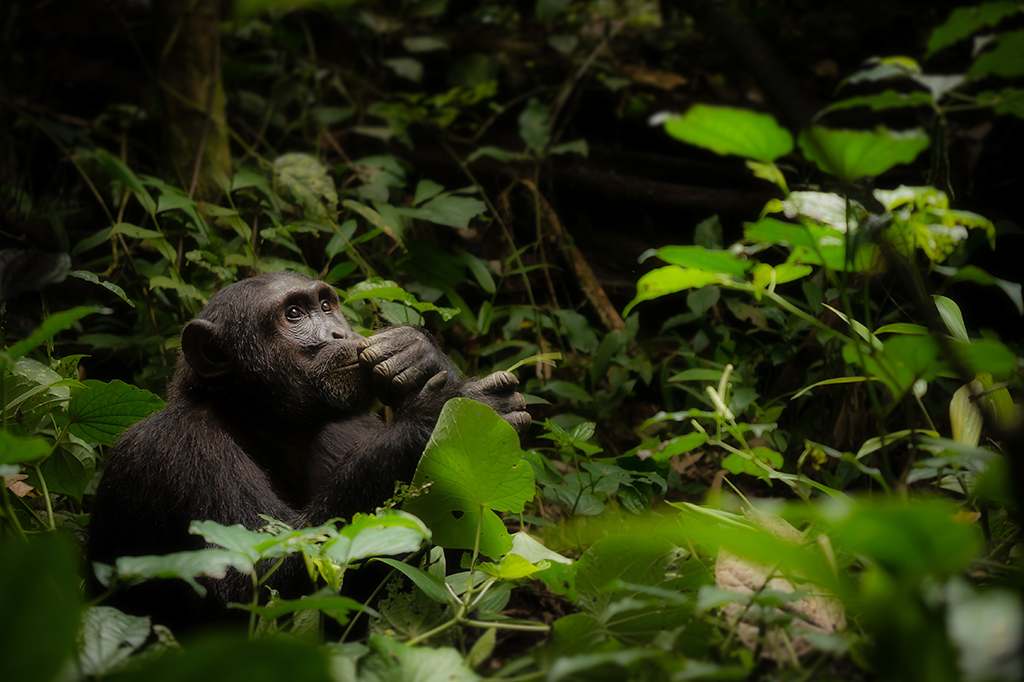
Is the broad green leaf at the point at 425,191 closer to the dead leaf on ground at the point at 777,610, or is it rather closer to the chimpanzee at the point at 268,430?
the chimpanzee at the point at 268,430

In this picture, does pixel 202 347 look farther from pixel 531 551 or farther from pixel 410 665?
pixel 410 665

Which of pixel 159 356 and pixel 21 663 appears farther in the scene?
pixel 159 356

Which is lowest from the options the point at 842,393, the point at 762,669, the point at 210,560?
the point at 842,393

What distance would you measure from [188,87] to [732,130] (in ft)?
16.0

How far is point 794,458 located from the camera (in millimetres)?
4121

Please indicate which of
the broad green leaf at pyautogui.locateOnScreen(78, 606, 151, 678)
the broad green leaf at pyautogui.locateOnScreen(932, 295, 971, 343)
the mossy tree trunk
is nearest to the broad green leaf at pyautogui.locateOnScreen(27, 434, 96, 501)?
the broad green leaf at pyautogui.locateOnScreen(78, 606, 151, 678)

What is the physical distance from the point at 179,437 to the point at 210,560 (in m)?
1.30

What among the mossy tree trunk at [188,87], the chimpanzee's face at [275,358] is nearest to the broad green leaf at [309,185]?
the mossy tree trunk at [188,87]

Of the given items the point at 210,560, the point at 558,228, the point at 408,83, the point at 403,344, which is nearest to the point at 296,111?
the point at 408,83

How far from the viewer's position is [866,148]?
5.58ft

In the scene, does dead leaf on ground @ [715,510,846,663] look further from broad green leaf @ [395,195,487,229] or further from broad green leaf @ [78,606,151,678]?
broad green leaf @ [395,195,487,229]

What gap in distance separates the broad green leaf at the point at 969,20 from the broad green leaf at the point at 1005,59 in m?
0.06

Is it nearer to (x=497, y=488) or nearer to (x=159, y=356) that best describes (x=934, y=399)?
(x=497, y=488)

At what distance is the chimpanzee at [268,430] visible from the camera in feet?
8.73
